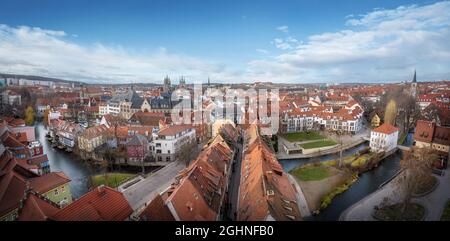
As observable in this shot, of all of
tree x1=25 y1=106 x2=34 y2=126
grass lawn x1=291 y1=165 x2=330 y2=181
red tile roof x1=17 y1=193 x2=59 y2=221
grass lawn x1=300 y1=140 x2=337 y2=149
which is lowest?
grass lawn x1=291 y1=165 x2=330 y2=181

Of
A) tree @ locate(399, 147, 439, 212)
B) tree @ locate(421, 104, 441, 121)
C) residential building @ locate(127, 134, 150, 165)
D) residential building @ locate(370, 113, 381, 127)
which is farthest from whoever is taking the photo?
residential building @ locate(370, 113, 381, 127)

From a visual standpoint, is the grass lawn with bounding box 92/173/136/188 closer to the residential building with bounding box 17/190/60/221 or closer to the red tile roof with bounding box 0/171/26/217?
the red tile roof with bounding box 0/171/26/217

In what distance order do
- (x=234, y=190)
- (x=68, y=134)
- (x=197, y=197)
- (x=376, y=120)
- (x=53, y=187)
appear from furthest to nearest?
(x=376, y=120) → (x=68, y=134) → (x=234, y=190) → (x=53, y=187) → (x=197, y=197)

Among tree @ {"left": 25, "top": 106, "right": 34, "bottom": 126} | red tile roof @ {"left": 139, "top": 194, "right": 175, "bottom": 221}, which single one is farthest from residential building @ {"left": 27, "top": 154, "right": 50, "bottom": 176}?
red tile roof @ {"left": 139, "top": 194, "right": 175, "bottom": 221}

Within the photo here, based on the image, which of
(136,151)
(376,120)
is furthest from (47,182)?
(376,120)

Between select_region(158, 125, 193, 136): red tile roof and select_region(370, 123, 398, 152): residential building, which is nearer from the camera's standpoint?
select_region(370, 123, 398, 152): residential building

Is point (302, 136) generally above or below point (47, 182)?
below

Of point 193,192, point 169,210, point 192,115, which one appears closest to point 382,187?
point 193,192

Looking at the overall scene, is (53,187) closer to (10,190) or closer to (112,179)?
(10,190)


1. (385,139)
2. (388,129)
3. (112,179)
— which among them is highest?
(388,129)
